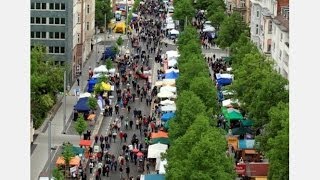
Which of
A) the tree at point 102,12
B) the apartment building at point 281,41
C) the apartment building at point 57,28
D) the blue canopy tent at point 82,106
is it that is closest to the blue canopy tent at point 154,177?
the blue canopy tent at point 82,106

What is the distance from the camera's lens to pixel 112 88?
10750 centimetres

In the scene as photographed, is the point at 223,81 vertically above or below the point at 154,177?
above

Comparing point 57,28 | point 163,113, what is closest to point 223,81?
point 163,113

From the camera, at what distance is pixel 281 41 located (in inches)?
4156

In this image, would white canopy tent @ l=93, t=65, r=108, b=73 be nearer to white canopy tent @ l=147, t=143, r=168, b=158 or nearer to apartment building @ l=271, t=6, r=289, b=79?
apartment building @ l=271, t=6, r=289, b=79

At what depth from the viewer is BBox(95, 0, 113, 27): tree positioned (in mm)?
149375

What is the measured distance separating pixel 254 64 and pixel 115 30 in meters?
70.4

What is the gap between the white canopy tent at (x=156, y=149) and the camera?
78125 mm

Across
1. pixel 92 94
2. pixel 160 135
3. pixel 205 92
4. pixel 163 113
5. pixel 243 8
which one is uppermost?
pixel 243 8

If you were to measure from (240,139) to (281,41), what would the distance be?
2413cm

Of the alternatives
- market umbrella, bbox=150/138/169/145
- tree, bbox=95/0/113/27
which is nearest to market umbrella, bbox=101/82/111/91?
market umbrella, bbox=150/138/169/145

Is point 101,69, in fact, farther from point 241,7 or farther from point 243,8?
point 241,7

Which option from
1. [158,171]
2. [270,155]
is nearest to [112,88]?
[158,171]

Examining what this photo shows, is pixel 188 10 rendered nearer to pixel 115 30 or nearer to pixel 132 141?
pixel 115 30
